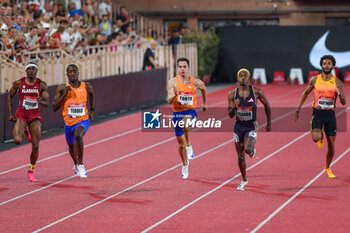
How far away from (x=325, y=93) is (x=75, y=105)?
400 centimetres

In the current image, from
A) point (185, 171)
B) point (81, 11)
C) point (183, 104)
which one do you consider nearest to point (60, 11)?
point (81, 11)

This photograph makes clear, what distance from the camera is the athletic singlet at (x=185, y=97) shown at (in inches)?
527

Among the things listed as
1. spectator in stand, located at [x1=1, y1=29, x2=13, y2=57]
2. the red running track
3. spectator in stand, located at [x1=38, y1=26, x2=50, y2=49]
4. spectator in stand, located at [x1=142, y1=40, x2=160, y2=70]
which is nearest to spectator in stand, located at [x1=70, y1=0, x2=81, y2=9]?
spectator in stand, located at [x1=142, y1=40, x2=160, y2=70]

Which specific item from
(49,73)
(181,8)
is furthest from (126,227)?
(181,8)

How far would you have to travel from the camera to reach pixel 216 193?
39.6ft

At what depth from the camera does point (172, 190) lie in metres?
12.4

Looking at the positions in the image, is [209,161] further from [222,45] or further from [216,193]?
[222,45]

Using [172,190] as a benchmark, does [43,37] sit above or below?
above

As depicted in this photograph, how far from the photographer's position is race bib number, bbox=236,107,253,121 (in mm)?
11969

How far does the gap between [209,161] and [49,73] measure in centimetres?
681

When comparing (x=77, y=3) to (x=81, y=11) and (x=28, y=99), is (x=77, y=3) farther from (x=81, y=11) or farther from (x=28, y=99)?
(x=28, y=99)

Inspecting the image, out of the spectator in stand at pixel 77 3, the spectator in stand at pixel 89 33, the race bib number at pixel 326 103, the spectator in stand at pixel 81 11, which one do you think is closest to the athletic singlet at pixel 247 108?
the race bib number at pixel 326 103

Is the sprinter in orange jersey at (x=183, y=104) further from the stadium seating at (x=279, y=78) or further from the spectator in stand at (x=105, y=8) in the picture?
the stadium seating at (x=279, y=78)

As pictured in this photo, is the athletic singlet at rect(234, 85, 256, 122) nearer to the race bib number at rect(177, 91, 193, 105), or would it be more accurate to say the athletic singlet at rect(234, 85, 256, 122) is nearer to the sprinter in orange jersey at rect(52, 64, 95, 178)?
the race bib number at rect(177, 91, 193, 105)
